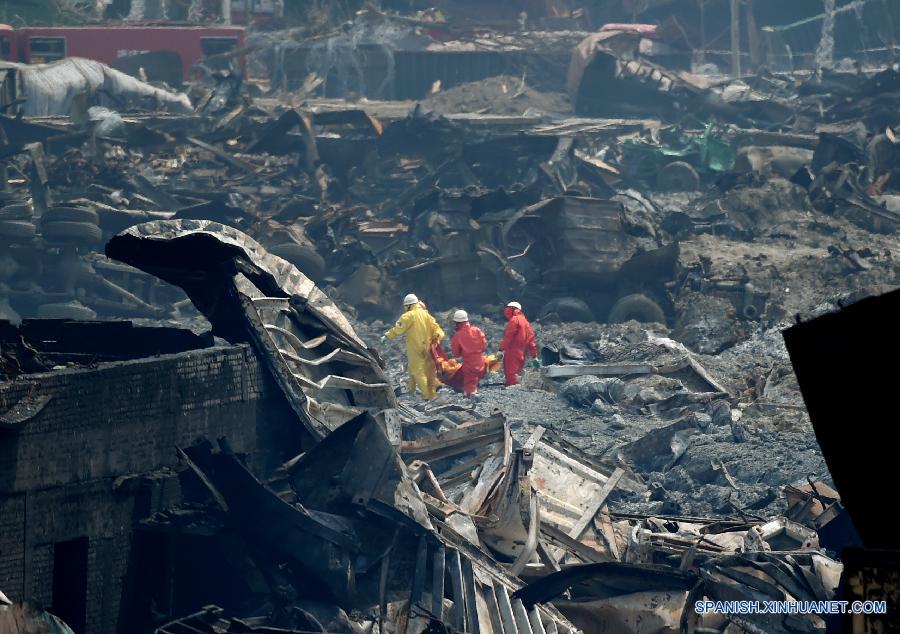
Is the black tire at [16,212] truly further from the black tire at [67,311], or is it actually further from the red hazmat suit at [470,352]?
the red hazmat suit at [470,352]

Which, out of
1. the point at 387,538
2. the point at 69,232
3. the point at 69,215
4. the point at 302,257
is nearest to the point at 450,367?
the point at 302,257

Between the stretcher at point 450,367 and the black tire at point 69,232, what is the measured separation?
764 cm

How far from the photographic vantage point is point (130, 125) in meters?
23.0

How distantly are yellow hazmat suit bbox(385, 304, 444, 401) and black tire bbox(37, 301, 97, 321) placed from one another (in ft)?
20.9

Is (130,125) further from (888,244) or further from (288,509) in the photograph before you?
(288,509)

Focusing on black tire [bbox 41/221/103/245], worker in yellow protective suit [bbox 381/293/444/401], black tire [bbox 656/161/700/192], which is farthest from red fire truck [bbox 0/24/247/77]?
worker in yellow protective suit [bbox 381/293/444/401]

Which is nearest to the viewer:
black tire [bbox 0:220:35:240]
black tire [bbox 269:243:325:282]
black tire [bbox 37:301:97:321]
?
black tire [bbox 37:301:97:321]

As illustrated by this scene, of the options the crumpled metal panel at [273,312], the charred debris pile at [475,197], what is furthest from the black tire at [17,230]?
the crumpled metal panel at [273,312]

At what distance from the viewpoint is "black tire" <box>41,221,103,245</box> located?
18.4m

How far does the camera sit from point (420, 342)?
13391mm

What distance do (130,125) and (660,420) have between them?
14.5 metres

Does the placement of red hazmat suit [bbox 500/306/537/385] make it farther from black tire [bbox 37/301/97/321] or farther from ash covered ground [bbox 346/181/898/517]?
black tire [bbox 37/301/97/321]

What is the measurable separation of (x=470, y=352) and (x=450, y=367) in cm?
33

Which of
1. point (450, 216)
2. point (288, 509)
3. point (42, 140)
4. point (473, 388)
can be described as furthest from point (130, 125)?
point (288, 509)
